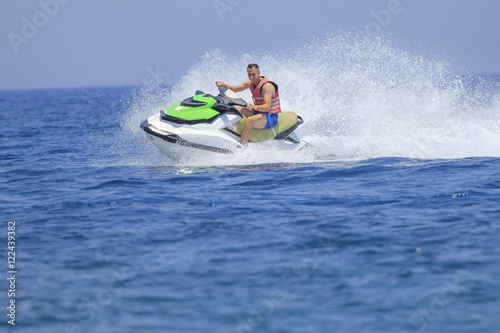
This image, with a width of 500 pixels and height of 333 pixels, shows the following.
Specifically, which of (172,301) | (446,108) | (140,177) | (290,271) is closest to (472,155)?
(446,108)

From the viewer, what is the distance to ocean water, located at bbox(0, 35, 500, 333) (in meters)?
3.61

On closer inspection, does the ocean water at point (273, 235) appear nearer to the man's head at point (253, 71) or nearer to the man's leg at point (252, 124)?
the man's leg at point (252, 124)

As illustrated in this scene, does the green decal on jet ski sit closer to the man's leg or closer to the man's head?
the man's leg

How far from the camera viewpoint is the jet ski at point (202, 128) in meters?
8.39

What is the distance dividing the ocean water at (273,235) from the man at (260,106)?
45 centimetres

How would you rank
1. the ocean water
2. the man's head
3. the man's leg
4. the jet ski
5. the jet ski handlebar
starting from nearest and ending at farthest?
the ocean water < the jet ski < the man's head < the man's leg < the jet ski handlebar

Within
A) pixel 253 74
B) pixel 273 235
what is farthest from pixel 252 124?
pixel 273 235

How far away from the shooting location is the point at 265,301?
3.75 meters

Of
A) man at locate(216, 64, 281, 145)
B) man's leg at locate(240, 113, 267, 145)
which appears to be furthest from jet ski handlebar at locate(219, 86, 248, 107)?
man's leg at locate(240, 113, 267, 145)

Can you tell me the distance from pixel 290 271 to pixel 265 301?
0.56m

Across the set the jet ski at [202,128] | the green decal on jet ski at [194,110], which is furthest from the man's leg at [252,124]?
the green decal on jet ski at [194,110]

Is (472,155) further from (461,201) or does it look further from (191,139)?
(191,139)

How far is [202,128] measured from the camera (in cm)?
849

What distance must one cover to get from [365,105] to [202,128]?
4466 mm
